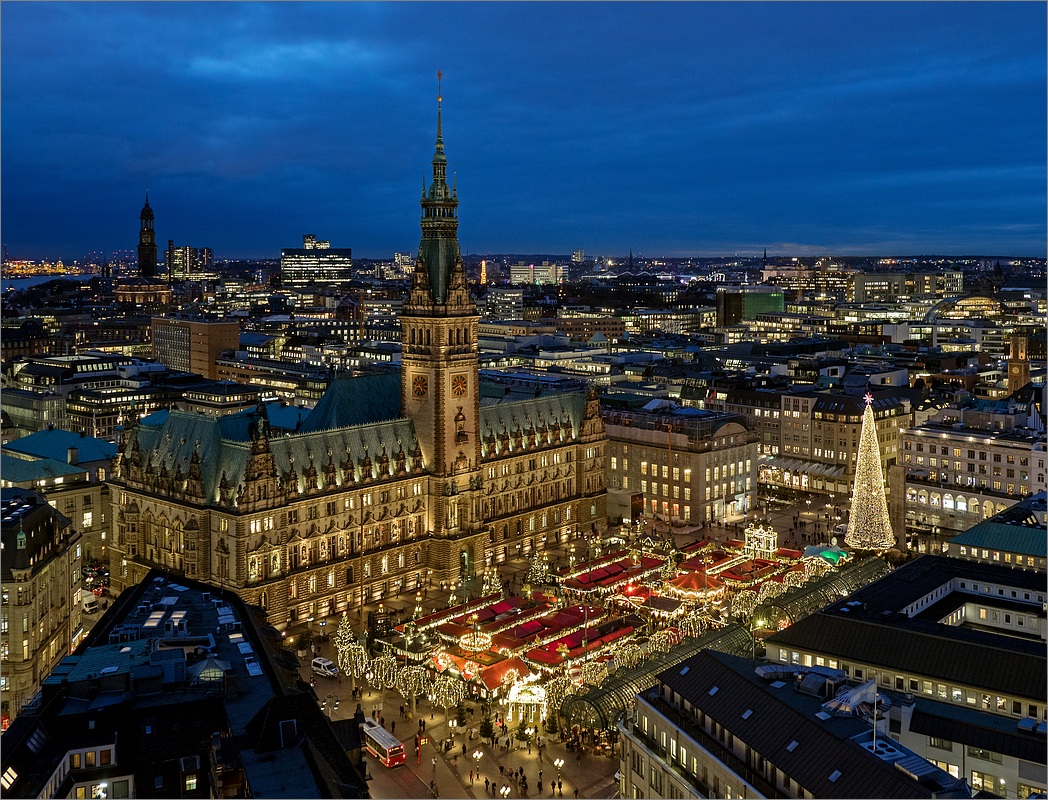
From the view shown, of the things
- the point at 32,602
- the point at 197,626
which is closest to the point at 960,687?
the point at 197,626

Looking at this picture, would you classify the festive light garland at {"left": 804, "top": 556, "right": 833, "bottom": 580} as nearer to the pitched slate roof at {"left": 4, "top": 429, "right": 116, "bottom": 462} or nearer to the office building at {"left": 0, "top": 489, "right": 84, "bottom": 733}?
the office building at {"left": 0, "top": 489, "right": 84, "bottom": 733}

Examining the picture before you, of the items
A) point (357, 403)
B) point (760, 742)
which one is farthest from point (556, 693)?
point (357, 403)

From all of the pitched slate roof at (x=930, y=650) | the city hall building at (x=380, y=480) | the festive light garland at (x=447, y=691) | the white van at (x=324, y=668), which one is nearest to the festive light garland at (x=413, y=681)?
the festive light garland at (x=447, y=691)

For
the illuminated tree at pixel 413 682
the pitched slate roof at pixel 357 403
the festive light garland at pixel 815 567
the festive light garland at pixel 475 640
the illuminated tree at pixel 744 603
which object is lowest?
the illuminated tree at pixel 413 682

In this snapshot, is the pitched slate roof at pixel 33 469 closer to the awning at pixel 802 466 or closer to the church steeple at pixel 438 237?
the church steeple at pixel 438 237

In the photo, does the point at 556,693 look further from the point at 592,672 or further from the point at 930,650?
the point at 930,650

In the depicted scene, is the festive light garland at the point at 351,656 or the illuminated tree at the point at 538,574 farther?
the illuminated tree at the point at 538,574
